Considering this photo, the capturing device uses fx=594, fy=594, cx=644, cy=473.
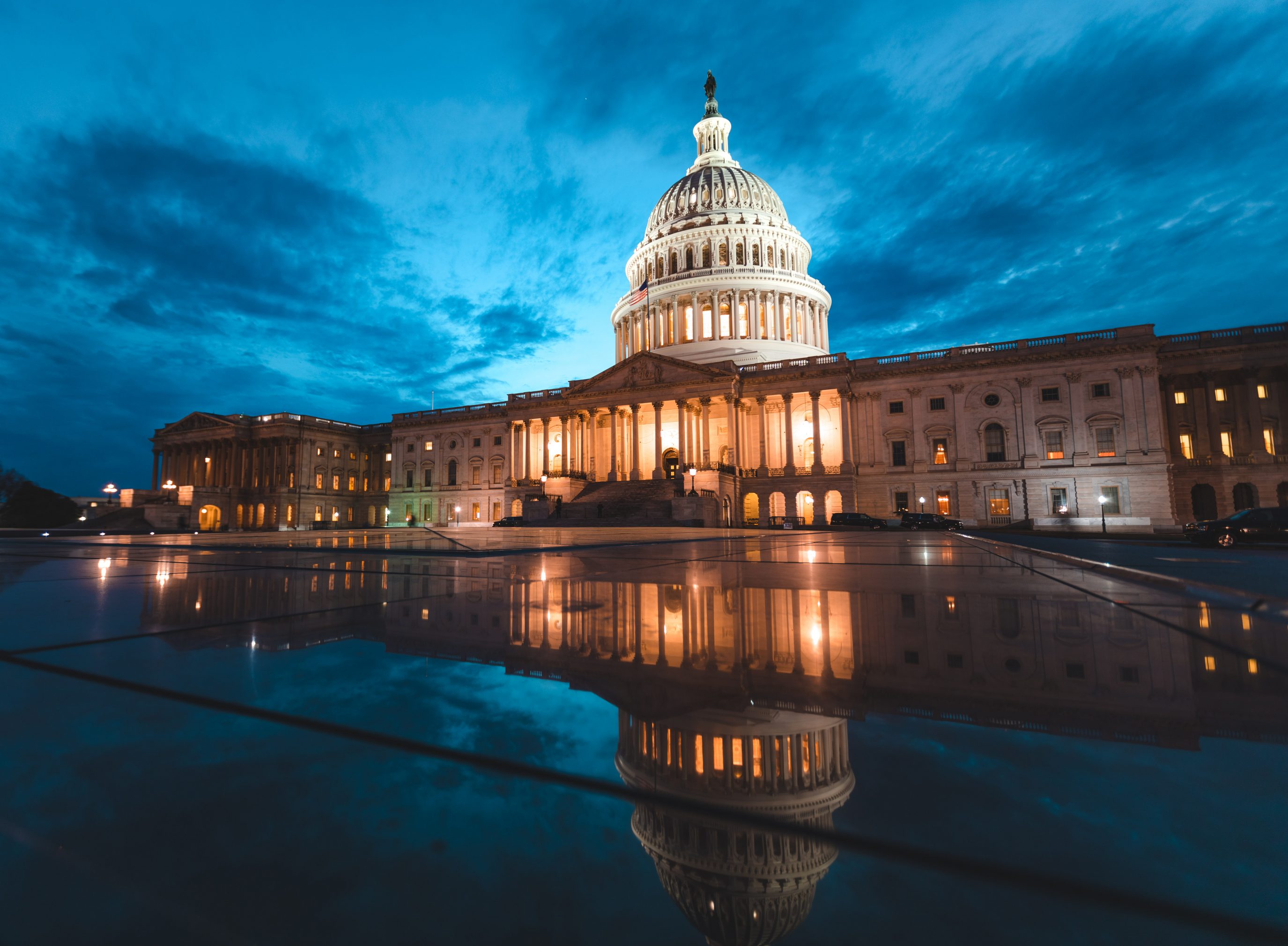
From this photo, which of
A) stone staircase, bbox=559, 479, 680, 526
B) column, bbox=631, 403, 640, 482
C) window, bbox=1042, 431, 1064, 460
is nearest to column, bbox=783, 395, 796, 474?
stone staircase, bbox=559, 479, 680, 526

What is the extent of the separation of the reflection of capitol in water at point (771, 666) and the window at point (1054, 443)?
45.6 meters

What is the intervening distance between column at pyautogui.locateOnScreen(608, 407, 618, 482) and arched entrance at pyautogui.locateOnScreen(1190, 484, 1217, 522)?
42857 mm

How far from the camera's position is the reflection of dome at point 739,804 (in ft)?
3.13

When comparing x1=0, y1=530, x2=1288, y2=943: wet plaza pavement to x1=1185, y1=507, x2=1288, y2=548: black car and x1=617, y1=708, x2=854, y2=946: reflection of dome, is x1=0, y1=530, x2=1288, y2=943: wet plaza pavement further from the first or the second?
x1=1185, y1=507, x2=1288, y2=548: black car

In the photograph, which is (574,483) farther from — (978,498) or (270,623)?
(270,623)

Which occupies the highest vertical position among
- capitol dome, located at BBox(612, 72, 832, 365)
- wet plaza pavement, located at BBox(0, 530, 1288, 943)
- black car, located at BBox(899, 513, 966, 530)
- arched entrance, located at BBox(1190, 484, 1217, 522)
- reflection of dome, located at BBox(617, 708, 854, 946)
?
capitol dome, located at BBox(612, 72, 832, 365)

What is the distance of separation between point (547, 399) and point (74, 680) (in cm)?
5567

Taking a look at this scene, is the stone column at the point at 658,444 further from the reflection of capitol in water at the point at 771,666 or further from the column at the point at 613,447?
the reflection of capitol in water at the point at 771,666

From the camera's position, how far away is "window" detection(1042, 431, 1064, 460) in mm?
42438

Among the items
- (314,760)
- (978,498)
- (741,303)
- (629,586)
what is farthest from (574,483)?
(314,760)

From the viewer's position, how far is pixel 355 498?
7331 cm

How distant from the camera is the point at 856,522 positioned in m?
39.4

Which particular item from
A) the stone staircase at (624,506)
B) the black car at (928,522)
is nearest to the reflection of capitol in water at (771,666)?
the stone staircase at (624,506)

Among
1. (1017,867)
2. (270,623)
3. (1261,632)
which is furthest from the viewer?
(270,623)
